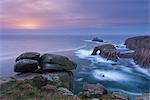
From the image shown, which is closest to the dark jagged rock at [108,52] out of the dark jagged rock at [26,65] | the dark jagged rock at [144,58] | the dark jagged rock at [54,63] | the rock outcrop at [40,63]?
the dark jagged rock at [144,58]

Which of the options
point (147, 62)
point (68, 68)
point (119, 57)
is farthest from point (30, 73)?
point (119, 57)

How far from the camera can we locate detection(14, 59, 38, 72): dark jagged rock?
22111 millimetres

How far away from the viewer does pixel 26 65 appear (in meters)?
22.2

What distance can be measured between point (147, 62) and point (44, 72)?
38.2 metres

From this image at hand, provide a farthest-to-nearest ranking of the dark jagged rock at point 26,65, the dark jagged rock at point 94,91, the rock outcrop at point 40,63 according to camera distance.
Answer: the rock outcrop at point 40,63
the dark jagged rock at point 26,65
the dark jagged rock at point 94,91

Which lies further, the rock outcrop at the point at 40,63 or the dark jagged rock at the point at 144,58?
the dark jagged rock at the point at 144,58

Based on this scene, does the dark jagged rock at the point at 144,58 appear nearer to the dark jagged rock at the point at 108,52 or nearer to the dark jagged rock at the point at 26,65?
the dark jagged rock at the point at 108,52

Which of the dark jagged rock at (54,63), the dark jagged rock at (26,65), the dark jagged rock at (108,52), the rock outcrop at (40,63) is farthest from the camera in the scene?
the dark jagged rock at (108,52)

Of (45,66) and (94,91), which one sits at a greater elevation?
(45,66)

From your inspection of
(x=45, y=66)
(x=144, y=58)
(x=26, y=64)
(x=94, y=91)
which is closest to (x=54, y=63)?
(x=45, y=66)

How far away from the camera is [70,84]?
77.0 feet

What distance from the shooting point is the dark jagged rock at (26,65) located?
72.5ft

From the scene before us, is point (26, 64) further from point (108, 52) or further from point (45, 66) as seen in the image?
point (108, 52)

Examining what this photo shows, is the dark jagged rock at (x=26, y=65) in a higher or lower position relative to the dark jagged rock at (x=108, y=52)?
higher
